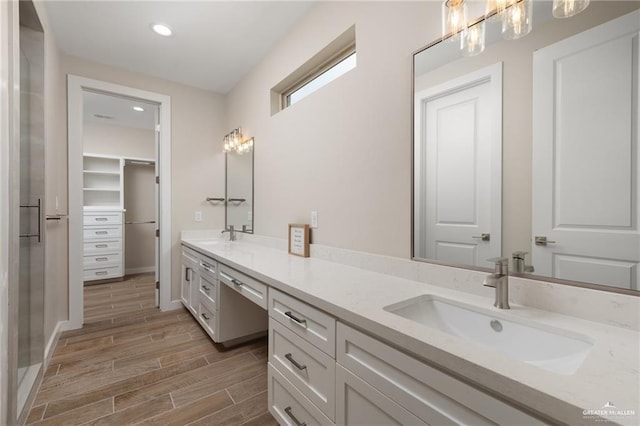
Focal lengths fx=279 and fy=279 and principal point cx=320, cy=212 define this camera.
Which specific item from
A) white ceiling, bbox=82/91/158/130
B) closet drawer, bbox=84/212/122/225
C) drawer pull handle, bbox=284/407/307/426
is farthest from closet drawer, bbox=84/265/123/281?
drawer pull handle, bbox=284/407/307/426

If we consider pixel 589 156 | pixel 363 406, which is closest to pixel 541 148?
pixel 589 156

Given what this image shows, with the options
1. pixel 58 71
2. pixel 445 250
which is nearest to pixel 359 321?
pixel 445 250

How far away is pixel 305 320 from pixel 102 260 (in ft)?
15.2

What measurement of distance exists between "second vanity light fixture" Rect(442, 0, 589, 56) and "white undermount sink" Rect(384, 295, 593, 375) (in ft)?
3.34

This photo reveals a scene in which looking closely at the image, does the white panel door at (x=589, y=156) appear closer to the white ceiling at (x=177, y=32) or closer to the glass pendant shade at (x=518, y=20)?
the glass pendant shade at (x=518, y=20)

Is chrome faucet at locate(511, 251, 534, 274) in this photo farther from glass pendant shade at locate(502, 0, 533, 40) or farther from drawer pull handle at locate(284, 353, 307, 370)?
drawer pull handle at locate(284, 353, 307, 370)

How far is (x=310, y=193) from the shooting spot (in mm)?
2131

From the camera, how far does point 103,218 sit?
14.4ft

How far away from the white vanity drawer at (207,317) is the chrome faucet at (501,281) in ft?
6.61

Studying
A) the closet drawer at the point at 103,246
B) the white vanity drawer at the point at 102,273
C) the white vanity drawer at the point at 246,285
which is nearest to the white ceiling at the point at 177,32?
the white vanity drawer at the point at 246,285

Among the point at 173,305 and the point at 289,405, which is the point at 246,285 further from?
the point at 173,305

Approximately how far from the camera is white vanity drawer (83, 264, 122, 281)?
4.25 metres

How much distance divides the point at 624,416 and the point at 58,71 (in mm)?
3912

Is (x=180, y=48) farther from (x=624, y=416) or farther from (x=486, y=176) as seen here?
(x=624, y=416)
